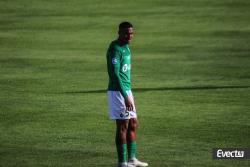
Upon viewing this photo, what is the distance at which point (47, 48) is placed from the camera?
3156 centimetres

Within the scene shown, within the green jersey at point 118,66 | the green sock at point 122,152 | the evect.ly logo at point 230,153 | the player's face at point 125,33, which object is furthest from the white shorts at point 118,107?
the evect.ly logo at point 230,153

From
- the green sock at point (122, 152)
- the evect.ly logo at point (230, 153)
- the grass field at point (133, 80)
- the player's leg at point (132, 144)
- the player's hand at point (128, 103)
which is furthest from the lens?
the grass field at point (133, 80)

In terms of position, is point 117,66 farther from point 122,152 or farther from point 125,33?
point 122,152

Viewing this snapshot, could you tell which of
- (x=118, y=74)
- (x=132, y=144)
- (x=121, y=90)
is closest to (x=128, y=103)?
(x=121, y=90)

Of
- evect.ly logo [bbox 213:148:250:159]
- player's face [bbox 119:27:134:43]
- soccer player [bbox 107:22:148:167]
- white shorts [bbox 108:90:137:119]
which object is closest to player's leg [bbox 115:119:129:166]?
soccer player [bbox 107:22:148:167]

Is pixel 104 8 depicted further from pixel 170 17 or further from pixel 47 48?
pixel 47 48

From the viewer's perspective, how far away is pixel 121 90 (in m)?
14.3

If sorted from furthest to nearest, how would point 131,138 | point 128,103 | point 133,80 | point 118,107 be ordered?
point 133,80 < point 131,138 < point 118,107 < point 128,103

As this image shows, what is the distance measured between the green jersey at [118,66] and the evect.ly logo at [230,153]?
7.01ft

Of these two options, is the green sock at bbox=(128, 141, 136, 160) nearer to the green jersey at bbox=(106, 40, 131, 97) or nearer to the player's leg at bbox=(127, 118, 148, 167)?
the player's leg at bbox=(127, 118, 148, 167)

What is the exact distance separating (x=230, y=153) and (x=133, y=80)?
960 centimetres

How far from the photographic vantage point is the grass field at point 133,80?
1616 centimetres

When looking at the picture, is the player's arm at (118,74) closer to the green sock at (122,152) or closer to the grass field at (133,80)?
the green sock at (122,152)

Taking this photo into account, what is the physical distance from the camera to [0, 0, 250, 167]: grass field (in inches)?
636
